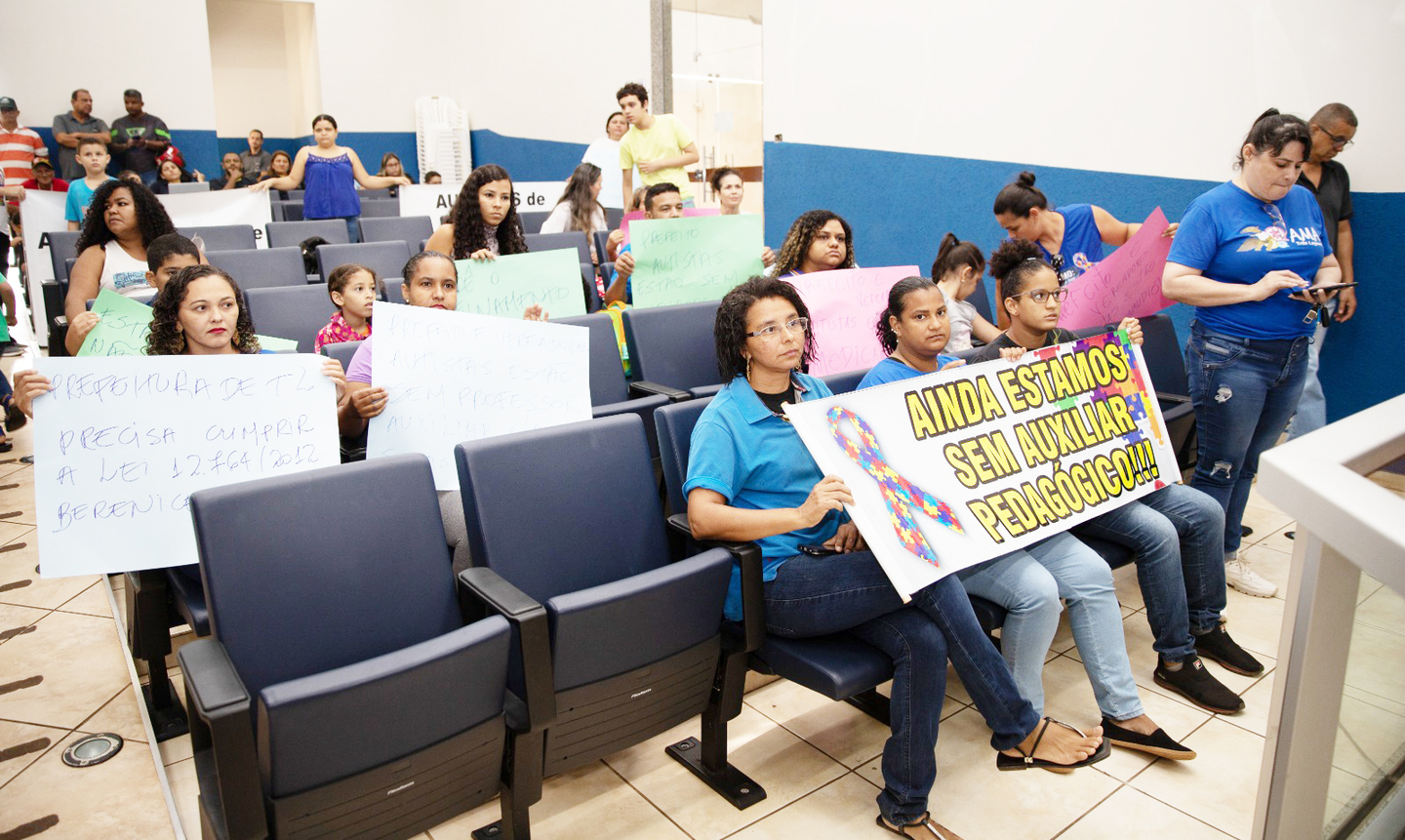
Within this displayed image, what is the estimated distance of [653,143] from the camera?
6379 millimetres

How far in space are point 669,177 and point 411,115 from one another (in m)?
8.08

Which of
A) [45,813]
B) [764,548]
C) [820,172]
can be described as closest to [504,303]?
[764,548]

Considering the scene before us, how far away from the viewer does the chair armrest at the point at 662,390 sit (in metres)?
3.25

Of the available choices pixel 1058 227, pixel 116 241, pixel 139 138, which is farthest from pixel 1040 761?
pixel 139 138

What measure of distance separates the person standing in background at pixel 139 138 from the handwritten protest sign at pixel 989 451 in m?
9.66

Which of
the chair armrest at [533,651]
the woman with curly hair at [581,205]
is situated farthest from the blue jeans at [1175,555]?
the woman with curly hair at [581,205]

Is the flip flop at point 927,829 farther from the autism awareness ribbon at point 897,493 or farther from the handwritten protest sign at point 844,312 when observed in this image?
the handwritten protest sign at point 844,312

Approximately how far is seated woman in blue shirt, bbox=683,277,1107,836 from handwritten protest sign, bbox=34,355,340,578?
→ 0.98 m

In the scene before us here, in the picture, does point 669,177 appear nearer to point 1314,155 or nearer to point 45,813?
point 1314,155

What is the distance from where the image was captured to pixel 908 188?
639cm

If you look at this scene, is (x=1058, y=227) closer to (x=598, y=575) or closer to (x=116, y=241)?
(x=598, y=575)

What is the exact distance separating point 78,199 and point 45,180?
2.13m

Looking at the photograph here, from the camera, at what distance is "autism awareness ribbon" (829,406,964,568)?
2.15 m

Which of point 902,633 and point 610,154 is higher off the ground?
point 610,154
